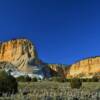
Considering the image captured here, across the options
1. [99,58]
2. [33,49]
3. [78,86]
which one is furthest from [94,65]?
[78,86]

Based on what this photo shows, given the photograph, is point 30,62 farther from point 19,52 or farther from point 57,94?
point 57,94

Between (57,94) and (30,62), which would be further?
(30,62)

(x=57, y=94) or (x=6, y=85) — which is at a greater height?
(x=6, y=85)

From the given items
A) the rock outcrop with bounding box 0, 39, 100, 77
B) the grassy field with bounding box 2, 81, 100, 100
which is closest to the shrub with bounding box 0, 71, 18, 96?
the grassy field with bounding box 2, 81, 100, 100

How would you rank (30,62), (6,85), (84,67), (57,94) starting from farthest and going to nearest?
(84,67), (30,62), (6,85), (57,94)

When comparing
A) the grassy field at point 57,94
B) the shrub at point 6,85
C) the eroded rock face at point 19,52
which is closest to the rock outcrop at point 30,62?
the eroded rock face at point 19,52

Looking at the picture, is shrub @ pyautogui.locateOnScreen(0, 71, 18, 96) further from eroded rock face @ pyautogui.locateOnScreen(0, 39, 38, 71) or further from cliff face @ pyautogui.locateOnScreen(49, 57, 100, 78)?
cliff face @ pyautogui.locateOnScreen(49, 57, 100, 78)

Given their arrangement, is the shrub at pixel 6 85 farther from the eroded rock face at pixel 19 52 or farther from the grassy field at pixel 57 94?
the eroded rock face at pixel 19 52

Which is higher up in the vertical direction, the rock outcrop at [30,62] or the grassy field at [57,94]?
the rock outcrop at [30,62]

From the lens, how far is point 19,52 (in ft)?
500

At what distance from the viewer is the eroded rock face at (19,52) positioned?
445 feet

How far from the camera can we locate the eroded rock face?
445 ft

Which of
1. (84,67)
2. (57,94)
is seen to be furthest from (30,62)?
(57,94)

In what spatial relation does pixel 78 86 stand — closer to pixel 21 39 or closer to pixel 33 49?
pixel 33 49
